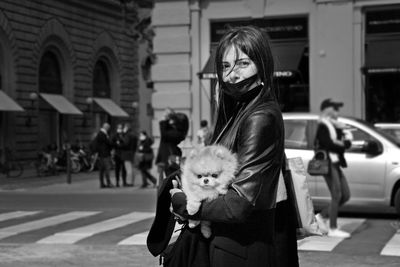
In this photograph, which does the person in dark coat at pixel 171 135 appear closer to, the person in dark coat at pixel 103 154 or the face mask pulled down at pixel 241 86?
the person in dark coat at pixel 103 154

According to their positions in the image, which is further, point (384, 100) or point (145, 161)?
point (145, 161)

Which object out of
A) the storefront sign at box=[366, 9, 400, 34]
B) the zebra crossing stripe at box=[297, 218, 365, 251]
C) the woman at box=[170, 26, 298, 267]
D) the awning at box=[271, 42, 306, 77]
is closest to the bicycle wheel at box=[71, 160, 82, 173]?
the awning at box=[271, 42, 306, 77]

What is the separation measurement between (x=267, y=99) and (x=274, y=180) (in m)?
0.34

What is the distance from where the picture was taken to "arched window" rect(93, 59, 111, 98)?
39688 mm

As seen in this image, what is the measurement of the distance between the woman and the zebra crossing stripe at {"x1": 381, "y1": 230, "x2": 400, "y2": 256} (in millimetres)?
5568

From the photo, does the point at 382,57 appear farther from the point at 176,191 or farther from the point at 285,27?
the point at 176,191

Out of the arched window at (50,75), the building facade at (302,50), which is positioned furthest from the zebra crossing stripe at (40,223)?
the arched window at (50,75)

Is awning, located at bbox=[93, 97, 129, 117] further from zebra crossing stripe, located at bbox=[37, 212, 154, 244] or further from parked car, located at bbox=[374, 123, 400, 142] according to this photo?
parked car, located at bbox=[374, 123, 400, 142]

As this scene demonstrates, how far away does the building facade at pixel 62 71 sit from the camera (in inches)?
1231

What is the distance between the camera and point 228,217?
2674 millimetres

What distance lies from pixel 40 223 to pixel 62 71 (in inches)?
999

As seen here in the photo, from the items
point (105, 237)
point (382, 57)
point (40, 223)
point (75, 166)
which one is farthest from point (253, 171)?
point (75, 166)

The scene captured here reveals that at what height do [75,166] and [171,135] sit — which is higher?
[171,135]

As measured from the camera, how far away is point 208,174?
2.74 meters
